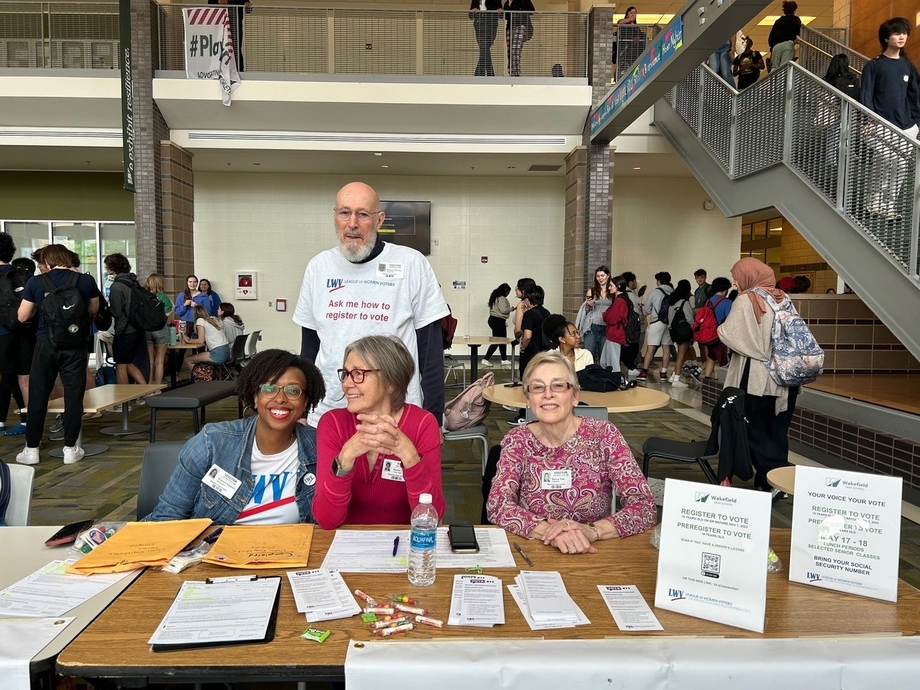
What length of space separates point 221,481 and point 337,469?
1.32 feet

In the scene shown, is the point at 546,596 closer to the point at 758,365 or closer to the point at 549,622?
the point at 549,622

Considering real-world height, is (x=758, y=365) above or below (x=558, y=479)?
above

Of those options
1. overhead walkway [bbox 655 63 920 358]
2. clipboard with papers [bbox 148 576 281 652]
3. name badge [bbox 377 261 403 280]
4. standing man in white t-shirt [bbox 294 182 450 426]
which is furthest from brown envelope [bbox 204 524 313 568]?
overhead walkway [bbox 655 63 920 358]

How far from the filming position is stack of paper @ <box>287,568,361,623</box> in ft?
4.30

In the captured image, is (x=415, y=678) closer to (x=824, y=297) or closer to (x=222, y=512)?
(x=222, y=512)

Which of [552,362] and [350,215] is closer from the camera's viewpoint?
[552,362]

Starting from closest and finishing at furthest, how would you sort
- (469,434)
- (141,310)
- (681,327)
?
(469,434) < (141,310) < (681,327)

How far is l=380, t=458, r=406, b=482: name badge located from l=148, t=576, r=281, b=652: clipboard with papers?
0.54 m

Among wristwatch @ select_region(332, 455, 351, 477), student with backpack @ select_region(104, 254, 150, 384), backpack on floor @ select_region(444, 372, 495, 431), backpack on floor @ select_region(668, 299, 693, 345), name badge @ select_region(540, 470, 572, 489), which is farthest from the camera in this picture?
backpack on floor @ select_region(668, 299, 693, 345)

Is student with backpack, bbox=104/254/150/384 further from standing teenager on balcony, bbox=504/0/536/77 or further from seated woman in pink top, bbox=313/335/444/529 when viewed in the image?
standing teenager on balcony, bbox=504/0/536/77

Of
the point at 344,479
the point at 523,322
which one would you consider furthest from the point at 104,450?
the point at 344,479

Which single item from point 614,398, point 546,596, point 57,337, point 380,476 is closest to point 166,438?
point 57,337

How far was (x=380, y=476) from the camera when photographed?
77.7 inches

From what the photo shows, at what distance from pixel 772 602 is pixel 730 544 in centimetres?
23
